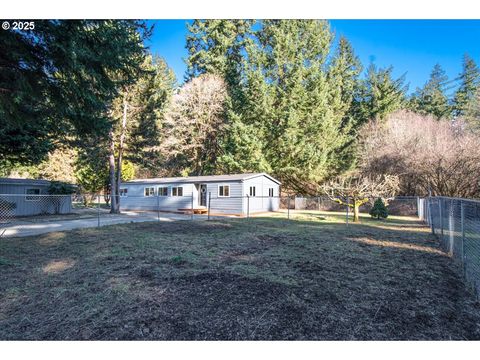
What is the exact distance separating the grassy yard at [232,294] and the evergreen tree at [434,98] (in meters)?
31.0

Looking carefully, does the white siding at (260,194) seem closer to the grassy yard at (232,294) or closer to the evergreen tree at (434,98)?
the grassy yard at (232,294)

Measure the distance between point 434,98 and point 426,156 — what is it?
17614mm

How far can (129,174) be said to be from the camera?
30.2 meters

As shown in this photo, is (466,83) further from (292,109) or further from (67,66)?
(67,66)

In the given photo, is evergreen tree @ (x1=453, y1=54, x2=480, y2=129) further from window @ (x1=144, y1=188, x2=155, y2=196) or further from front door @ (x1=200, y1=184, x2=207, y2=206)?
window @ (x1=144, y1=188, x2=155, y2=196)

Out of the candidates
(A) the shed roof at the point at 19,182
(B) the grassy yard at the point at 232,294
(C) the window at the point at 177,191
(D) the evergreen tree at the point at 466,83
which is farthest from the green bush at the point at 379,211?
(D) the evergreen tree at the point at 466,83

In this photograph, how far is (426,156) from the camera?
18719mm

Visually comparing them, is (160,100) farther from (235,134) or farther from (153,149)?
(235,134)

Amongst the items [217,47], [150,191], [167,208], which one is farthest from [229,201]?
[217,47]

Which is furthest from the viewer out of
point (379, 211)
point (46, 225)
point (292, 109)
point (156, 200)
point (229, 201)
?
point (292, 109)

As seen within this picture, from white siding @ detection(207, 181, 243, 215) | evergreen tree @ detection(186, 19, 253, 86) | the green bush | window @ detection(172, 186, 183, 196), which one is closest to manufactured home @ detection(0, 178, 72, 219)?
window @ detection(172, 186, 183, 196)

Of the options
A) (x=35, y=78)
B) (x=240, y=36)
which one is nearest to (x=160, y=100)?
(x=240, y=36)

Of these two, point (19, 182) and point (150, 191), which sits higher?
point (19, 182)

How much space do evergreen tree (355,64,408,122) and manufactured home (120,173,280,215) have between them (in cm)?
1452
